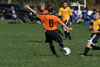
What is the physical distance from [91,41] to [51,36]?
1320 millimetres

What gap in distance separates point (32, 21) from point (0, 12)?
Answer: 7555 mm

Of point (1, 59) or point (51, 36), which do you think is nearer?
point (1, 59)

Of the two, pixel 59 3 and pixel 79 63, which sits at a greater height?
pixel 79 63

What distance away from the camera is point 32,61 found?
12.4m

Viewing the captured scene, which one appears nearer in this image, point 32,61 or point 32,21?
point 32,61

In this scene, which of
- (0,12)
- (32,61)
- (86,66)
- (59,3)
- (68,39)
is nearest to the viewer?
(86,66)

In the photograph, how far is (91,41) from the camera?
13703mm

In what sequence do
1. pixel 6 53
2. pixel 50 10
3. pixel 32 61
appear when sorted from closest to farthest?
pixel 32 61
pixel 50 10
pixel 6 53

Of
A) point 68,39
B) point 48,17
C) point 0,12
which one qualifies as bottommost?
point 0,12

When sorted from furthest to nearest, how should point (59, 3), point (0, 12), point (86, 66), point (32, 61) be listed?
point (59, 3) → point (0, 12) → point (32, 61) → point (86, 66)

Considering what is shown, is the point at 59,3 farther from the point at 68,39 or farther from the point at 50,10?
the point at 50,10

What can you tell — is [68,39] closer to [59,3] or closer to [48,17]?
[48,17]

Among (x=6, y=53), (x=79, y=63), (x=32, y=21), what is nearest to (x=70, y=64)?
(x=79, y=63)

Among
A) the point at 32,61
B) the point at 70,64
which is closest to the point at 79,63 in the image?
the point at 70,64
